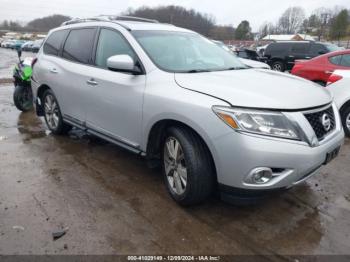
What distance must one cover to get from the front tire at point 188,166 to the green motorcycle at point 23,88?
514 cm

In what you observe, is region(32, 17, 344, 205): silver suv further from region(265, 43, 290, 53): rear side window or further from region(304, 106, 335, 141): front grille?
region(265, 43, 290, 53): rear side window

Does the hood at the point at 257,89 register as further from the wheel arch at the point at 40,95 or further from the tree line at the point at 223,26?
the tree line at the point at 223,26

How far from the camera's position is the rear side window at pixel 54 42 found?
4.96m

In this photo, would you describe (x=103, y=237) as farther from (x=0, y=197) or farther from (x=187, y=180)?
(x=0, y=197)

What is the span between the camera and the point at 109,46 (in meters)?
3.85

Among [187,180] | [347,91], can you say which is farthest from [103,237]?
[347,91]

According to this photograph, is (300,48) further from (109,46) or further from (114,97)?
(114,97)


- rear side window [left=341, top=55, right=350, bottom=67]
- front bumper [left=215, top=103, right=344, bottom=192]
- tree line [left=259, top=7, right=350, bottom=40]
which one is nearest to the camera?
front bumper [left=215, top=103, right=344, bottom=192]

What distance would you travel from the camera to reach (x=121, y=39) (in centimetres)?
365

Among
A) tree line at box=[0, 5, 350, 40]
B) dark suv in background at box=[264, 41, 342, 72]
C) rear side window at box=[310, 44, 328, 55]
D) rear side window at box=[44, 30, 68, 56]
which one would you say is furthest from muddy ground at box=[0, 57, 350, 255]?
tree line at box=[0, 5, 350, 40]

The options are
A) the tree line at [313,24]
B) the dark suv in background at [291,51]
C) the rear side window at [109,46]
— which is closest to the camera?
the rear side window at [109,46]

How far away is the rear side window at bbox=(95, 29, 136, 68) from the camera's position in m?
3.60

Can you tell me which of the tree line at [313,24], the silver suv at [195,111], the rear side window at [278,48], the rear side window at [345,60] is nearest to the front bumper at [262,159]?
the silver suv at [195,111]

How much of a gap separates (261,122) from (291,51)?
49.0ft
